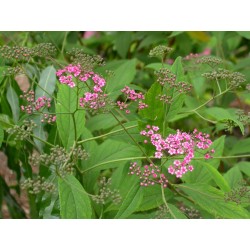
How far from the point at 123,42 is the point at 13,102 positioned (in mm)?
914

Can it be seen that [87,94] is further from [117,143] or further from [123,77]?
[123,77]

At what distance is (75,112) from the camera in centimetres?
130

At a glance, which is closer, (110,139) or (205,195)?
(205,195)

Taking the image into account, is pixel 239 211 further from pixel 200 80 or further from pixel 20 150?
pixel 200 80

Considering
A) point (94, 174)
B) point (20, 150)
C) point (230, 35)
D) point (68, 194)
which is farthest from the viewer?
point (230, 35)

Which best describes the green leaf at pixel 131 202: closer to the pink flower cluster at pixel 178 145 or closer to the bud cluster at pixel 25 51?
the pink flower cluster at pixel 178 145

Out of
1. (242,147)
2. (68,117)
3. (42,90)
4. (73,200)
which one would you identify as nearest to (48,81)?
(42,90)

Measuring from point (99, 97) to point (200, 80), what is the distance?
970 mm

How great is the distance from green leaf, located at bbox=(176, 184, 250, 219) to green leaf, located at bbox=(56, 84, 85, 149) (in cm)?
32

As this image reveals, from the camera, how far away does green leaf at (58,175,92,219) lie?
1.17 meters

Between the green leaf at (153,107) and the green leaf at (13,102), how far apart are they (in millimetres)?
460

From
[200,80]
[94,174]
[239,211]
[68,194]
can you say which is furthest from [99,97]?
[200,80]

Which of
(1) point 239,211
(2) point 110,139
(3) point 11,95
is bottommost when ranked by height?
(1) point 239,211

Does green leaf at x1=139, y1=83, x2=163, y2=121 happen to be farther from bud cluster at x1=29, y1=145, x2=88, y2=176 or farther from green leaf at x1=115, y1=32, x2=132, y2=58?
green leaf at x1=115, y1=32, x2=132, y2=58
